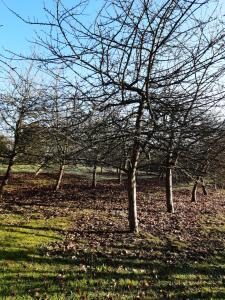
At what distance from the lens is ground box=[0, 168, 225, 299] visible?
6.51 meters

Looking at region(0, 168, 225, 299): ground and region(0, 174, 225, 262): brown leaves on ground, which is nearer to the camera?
region(0, 168, 225, 299): ground

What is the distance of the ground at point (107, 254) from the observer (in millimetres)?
6508

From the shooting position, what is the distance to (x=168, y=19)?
22.1 ft

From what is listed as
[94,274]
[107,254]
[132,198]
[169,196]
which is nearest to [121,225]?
[132,198]

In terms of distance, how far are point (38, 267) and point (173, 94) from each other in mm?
4556

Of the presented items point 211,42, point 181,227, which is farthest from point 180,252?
point 211,42

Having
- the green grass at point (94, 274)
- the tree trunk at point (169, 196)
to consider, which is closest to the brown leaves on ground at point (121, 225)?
the green grass at point (94, 274)

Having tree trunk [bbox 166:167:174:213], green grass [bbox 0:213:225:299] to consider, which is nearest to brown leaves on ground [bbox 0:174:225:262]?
green grass [bbox 0:213:225:299]

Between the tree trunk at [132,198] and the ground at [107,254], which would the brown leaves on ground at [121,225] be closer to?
the ground at [107,254]

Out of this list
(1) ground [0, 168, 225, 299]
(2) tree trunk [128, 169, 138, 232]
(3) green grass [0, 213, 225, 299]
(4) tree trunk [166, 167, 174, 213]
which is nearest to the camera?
(3) green grass [0, 213, 225, 299]

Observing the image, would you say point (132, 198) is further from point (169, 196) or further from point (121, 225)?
point (169, 196)

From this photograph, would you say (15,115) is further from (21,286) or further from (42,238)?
(21,286)

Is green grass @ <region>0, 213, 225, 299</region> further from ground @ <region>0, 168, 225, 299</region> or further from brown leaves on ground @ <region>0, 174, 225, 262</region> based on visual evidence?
brown leaves on ground @ <region>0, 174, 225, 262</region>

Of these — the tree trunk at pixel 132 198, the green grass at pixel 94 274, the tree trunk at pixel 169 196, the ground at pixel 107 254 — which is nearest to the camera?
the green grass at pixel 94 274
